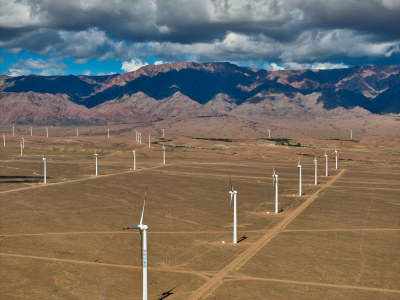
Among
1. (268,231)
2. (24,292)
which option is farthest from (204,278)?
(268,231)

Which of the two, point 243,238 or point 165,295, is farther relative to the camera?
point 243,238

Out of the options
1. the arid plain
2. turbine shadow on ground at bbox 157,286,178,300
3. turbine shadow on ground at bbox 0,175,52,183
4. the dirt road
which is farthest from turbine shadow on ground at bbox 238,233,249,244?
turbine shadow on ground at bbox 0,175,52,183

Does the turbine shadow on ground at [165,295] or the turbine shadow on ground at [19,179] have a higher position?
the turbine shadow on ground at [19,179]

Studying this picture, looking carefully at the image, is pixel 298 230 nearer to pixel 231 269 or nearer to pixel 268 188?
pixel 231 269

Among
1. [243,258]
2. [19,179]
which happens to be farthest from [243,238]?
[19,179]

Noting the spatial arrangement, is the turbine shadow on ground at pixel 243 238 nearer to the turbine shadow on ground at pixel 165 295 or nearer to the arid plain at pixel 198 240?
the arid plain at pixel 198 240

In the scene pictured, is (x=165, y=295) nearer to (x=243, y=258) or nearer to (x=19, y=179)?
(x=243, y=258)

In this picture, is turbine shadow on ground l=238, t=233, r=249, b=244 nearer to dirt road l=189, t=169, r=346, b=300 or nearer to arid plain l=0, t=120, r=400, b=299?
arid plain l=0, t=120, r=400, b=299

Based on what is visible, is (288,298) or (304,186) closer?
(288,298)

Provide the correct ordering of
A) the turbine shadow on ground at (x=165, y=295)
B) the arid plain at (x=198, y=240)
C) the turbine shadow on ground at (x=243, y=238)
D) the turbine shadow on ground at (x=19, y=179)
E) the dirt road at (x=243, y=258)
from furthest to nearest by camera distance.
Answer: the turbine shadow on ground at (x=19, y=179) → the turbine shadow on ground at (x=243, y=238) → the arid plain at (x=198, y=240) → the dirt road at (x=243, y=258) → the turbine shadow on ground at (x=165, y=295)

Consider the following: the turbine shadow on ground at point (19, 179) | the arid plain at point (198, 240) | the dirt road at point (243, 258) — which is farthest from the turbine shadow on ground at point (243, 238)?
the turbine shadow on ground at point (19, 179)

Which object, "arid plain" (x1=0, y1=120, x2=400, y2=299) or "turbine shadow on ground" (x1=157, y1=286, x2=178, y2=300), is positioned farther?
"arid plain" (x1=0, y1=120, x2=400, y2=299)
